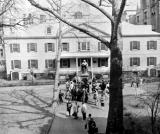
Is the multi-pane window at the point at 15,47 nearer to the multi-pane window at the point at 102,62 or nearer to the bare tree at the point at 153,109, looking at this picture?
the multi-pane window at the point at 102,62

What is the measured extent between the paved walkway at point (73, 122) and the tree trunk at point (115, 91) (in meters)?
2.31

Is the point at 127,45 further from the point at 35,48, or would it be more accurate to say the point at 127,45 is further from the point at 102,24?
the point at 35,48

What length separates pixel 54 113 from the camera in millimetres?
18516

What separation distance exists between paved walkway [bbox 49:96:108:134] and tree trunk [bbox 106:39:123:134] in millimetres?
2308

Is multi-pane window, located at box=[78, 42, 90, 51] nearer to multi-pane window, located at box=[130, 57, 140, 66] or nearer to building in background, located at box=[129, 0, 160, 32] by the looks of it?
multi-pane window, located at box=[130, 57, 140, 66]

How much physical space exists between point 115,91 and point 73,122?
5.52 meters

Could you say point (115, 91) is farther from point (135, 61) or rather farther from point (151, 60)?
point (151, 60)

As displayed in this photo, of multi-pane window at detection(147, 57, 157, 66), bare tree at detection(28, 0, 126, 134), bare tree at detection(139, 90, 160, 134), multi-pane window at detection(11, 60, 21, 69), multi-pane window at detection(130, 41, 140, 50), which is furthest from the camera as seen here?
multi-pane window at detection(147, 57, 157, 66)

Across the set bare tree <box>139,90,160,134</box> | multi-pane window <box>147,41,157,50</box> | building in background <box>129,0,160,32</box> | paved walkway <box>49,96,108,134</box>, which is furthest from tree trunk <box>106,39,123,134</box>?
building in background <box>129,0,160,32</box>

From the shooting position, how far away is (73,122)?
53.0 ft

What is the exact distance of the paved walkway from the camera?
47.2 ft

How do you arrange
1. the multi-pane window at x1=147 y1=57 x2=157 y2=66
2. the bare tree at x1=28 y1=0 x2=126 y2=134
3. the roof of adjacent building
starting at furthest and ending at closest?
the multi-pane window at x1=147 y1=57 x2=157 y2=66, the roof of adjacent building, the bare tree at x1=28 y1=0 x2=126 y2=134

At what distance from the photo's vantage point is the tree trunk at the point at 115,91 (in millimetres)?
11641

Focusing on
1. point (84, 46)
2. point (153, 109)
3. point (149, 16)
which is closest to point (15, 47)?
point (84, 46)
